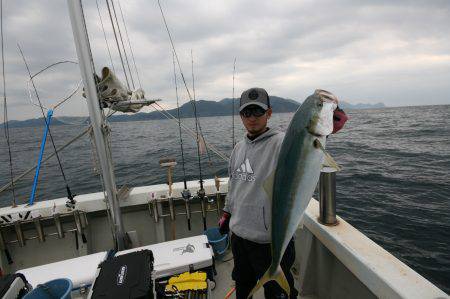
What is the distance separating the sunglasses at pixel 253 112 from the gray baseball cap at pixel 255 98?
33 millimetres

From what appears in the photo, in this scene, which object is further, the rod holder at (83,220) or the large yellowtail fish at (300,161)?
the rod holder at (83,220)

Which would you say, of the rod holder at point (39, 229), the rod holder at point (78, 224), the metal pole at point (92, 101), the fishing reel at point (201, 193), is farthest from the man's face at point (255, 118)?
the rod holder at point (39, 229)

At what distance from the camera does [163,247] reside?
3.77 m

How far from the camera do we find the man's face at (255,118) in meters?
2.40

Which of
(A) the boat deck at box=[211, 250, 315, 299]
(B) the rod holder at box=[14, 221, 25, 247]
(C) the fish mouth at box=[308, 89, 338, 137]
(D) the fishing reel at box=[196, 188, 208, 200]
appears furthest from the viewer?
(D) the fishing reel at box=[196, 188, 208, 200]

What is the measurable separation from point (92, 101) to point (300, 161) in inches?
113

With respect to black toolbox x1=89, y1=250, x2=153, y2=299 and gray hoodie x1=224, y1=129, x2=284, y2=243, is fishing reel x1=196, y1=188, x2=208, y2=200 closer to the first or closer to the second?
black toolbox x1=89, y1=250, x2=153, y2=299

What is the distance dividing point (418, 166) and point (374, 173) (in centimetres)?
267

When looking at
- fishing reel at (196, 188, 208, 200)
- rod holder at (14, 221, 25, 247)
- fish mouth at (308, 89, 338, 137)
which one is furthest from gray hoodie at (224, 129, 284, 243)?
rod holder at (14, 221, 25, 247)

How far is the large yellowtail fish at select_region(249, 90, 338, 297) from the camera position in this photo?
5.44ft

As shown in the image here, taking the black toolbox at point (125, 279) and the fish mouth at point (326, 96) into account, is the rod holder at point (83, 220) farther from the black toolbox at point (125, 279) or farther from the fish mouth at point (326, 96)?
the fish mouth at point (326, 96)

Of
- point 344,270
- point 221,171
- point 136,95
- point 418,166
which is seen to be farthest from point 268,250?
point 418,166

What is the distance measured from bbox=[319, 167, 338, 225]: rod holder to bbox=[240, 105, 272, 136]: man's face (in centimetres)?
91

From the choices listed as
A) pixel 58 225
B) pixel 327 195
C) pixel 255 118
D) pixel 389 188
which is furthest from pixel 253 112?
pixel 389 188
